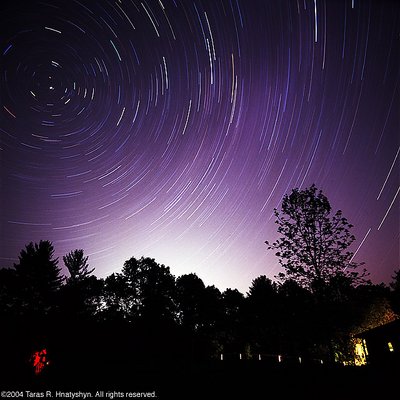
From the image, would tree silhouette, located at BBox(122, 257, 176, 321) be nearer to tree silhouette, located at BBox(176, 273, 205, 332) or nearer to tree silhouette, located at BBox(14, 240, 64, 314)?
tree silhouette, located at BBox(176, 273, 205, 332)

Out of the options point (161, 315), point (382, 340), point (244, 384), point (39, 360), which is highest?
point (161, 315)

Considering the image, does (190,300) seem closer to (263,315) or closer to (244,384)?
(263,315)

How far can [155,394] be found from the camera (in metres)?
8.18

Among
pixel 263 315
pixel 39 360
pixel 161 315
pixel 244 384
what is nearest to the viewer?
pixel 244 384

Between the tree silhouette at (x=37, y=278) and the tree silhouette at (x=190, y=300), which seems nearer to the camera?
the tree silhouette at (x=37, y=278)

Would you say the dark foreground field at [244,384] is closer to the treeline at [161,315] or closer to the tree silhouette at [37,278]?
the treeline at [161,315]

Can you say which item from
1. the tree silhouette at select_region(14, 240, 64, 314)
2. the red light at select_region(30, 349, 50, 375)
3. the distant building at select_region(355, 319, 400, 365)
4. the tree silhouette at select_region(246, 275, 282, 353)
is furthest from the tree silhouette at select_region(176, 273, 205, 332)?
the red light at select_region(30, 349, 50, 375)

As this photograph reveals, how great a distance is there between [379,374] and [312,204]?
43.5 ft

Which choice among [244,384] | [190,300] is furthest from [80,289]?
[244,384]

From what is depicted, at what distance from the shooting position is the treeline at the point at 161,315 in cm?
1650

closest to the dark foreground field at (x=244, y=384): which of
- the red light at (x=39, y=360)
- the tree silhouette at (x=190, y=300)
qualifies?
the red light at (x=39, y=360)

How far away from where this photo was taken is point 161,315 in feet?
152

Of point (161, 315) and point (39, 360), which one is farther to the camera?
point (161, 315)

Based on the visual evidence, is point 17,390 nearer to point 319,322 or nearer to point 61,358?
point 61,358
